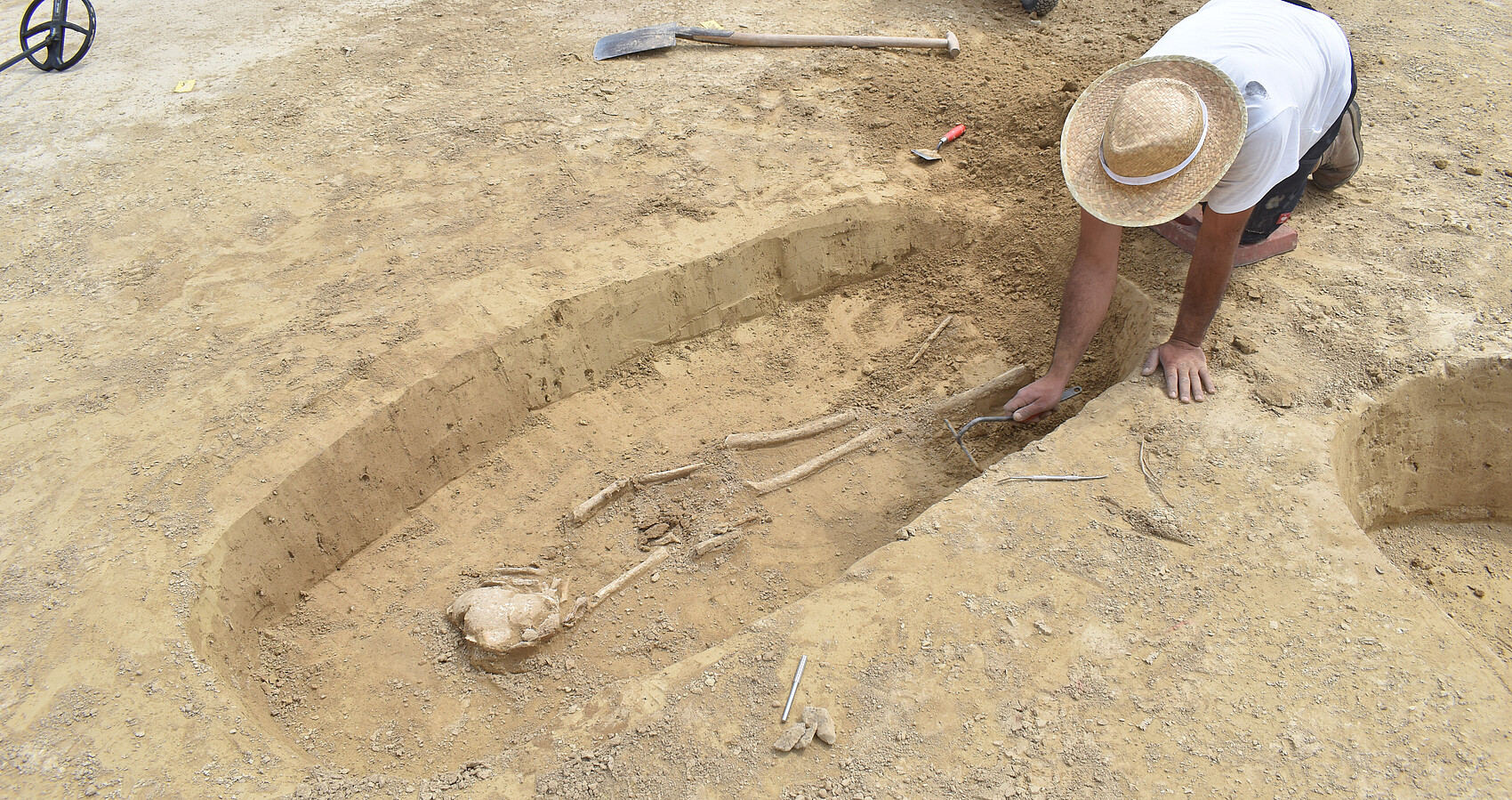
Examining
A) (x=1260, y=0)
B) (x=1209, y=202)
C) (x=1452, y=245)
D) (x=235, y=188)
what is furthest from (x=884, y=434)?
(x=235, y=188)

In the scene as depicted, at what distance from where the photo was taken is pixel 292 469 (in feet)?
11.9

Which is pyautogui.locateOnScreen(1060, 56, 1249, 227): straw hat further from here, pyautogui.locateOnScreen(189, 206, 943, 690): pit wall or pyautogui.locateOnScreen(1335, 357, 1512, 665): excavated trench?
pyautogui.locateOnScreen(189, 206, 943, 690): pit wall

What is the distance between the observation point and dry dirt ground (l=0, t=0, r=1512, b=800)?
8.82ft

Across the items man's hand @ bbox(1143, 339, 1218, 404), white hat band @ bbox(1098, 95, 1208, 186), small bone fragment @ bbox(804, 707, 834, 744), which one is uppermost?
white hat band @ bbox(1098, 95, 1208, 186)

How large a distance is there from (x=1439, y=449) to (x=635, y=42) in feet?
18.6

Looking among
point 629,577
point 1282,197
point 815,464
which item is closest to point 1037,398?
point 815,464

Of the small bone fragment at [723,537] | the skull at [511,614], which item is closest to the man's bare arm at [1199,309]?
the small bone fragment at [723,537]

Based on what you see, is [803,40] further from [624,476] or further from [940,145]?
[624,476]

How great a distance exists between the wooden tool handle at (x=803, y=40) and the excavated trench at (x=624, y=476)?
2.12 m

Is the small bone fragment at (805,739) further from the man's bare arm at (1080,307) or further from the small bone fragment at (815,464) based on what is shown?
the man's bare arm at (1080,307)

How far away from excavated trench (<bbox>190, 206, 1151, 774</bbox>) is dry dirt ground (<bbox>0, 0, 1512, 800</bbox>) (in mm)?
21

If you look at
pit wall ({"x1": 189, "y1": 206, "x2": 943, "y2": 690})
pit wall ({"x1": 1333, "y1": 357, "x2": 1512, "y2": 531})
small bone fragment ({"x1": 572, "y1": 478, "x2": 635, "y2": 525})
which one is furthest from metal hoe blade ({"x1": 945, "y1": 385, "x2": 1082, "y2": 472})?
small bone fragment ({"x1": 572, "y1": 478, "x2": 635, "y2": 525})

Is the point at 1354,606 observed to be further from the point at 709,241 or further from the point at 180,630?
the point at 180,630

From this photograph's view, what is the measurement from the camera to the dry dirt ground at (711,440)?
2.69 metres
